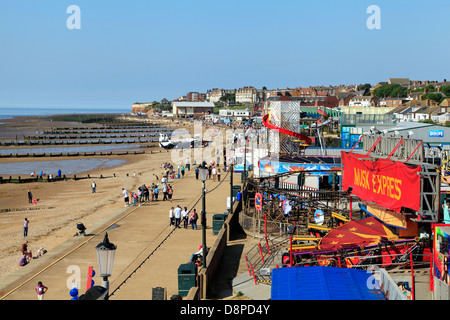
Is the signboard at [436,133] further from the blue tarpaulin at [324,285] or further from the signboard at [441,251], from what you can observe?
the blue tarpaulin at [324,285]

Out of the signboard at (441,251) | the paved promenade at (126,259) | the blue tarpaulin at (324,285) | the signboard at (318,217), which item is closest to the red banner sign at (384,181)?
the signboard at (318,217)

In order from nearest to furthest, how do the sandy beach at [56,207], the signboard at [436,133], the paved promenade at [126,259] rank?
the paved promenade at [126,259], the sandy beach at [56,207], the signboard at [436,133]

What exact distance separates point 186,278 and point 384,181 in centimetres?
686

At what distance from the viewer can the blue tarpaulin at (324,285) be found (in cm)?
1008

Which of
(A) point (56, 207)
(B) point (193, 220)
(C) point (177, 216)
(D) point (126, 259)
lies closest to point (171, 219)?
(C) point (177, 216)

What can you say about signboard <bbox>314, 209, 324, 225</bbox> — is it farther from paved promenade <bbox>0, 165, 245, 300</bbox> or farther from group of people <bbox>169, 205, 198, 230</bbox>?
group of people <bbox>169, 205, 198, 230</bbox>

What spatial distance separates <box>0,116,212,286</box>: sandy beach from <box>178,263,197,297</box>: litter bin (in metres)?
8.48

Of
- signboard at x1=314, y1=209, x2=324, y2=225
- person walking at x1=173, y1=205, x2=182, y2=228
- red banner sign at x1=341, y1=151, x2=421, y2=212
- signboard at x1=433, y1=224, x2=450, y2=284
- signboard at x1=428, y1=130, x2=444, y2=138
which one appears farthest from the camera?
signboard at x1=428, y1=130, x2=444, y2=138

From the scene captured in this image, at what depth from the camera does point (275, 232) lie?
21.7 m

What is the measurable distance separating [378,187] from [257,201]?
6905 millimetres

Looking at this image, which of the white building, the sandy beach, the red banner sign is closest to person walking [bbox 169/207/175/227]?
the sandy beach

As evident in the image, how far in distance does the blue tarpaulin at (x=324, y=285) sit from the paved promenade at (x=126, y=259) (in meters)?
4.47

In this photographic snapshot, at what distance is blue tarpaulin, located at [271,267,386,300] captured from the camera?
1008 centimetres
